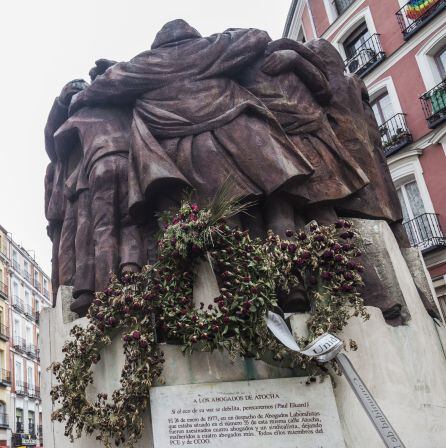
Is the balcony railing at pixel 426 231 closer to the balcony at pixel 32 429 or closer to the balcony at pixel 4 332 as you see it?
the balcony at pixel 4 332

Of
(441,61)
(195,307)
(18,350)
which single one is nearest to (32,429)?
(18,350)

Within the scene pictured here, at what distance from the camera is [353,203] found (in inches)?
216

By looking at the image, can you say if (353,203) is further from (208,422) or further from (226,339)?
(208,422)

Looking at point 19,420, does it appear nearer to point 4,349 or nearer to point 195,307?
point 4,349

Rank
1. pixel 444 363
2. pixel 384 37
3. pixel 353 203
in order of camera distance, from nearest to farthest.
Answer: pixel 444 363, pixel 353 203, pixel 384 37

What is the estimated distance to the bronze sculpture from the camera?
4.88 m

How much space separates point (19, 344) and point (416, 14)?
29.1 meters

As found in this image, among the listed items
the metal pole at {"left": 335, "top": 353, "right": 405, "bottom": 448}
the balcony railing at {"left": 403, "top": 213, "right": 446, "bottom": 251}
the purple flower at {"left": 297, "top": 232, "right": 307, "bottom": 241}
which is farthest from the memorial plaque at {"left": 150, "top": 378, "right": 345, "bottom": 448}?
the balcony railing at {"left": 403, "top": 213, "right": 446, "bottom": 251}

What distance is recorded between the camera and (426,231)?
51.4 feet

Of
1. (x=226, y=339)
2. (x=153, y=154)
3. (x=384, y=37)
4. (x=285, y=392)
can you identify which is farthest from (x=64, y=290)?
(x=384, y=37)

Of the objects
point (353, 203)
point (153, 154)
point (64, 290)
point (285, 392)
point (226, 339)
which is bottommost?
point (285, 392)

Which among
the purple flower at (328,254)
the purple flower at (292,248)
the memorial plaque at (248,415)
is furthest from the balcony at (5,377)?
the purple flower at (328,254)

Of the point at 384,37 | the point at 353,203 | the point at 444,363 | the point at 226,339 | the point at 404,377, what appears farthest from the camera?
the point at 384,37

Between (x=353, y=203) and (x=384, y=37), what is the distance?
14.7m
